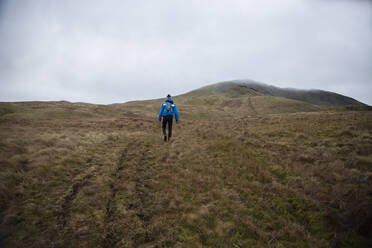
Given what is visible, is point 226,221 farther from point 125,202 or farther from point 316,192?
point 316,192

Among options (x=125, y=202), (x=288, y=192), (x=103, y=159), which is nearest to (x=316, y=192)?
(x=288, y=192)

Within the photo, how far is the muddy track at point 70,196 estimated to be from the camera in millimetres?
4965

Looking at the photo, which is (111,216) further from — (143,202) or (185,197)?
(185,197)

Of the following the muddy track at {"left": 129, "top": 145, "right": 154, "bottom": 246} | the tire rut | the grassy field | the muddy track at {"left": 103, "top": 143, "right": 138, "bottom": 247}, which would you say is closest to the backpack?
the grassy field

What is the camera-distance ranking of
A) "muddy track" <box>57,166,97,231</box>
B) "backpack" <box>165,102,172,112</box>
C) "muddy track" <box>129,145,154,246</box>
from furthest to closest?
"backpack" <box>165,102,172,112</box>, "muddy track" <box>57,166,97,231</box>, "muddy track" <box>129,145,154,246</box>

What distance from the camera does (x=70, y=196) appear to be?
6133 millimetres

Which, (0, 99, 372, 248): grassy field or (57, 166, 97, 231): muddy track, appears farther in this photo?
(57, 166, 97, 231): muddy track

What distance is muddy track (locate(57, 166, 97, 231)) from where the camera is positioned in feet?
16.3

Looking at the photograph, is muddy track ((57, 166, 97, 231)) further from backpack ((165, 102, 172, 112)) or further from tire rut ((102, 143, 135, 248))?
backpack ((165, 102, 172, 112))

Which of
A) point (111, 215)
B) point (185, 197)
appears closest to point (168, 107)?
point (185, 197)

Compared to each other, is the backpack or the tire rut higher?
the backpack

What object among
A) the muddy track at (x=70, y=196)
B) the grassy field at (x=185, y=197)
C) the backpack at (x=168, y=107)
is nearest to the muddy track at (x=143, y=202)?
the grassy field at (x=185, y=197)

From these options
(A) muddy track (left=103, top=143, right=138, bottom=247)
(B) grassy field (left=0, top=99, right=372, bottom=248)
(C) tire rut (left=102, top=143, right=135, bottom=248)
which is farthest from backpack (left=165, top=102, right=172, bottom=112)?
(C) tire rut (left=102, top=143, right=135, bottom=248)

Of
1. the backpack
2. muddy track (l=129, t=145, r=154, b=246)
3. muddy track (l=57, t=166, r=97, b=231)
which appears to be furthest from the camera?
the backpack
